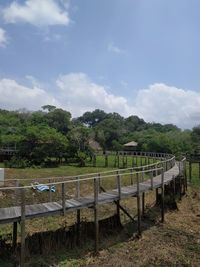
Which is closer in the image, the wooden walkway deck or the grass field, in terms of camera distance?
the wooden walkway deck

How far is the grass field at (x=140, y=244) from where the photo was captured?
424 inches

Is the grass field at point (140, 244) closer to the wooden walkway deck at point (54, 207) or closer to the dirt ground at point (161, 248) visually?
the dirt ground at point (161, 248)

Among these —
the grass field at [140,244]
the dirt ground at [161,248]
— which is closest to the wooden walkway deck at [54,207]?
the grass field at [140,244]

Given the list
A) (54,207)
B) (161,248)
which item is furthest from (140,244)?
(54,207)

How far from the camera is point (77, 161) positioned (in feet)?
147

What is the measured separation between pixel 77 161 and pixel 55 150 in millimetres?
3564

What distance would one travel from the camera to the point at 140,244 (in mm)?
12539

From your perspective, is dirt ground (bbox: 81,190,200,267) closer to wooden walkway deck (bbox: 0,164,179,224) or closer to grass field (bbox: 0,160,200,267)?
grass field (bbox: 0,160,200,267)

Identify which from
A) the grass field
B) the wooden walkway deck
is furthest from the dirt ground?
the wooden walkway deck

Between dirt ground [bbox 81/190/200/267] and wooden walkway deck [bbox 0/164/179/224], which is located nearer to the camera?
wooden walkway deck [bbox 0/164/179/224]

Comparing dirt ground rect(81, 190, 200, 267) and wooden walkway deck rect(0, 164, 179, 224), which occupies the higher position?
wooden walkway deck rect(0, 164, 179, 224)

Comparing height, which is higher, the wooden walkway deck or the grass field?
the wooden walkway deck

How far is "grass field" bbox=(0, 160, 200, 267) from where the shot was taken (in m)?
10.8

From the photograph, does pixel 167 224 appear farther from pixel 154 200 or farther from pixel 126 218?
pixel 154 200
